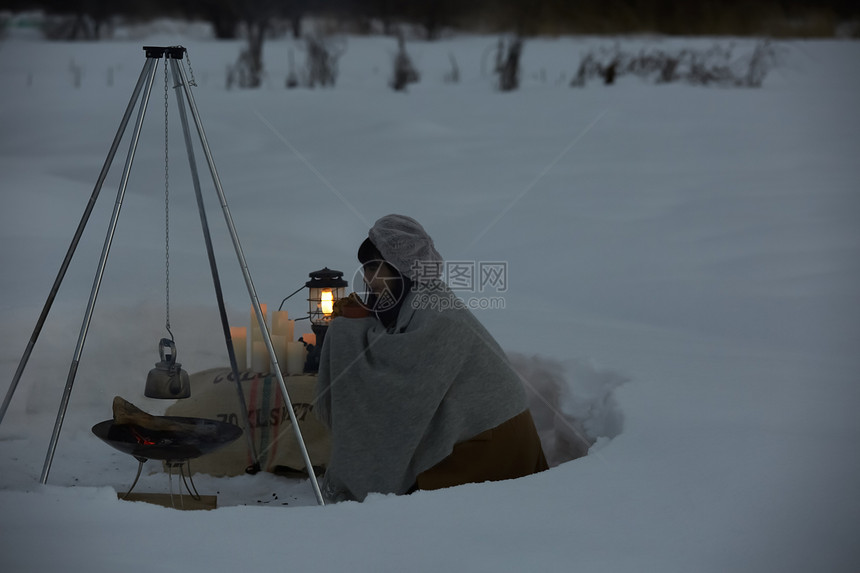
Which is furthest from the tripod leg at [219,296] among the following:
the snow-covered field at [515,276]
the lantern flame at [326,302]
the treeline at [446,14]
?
Answer: the treeline at [446,14]

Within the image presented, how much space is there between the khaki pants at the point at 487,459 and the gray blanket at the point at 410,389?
4 centimetres

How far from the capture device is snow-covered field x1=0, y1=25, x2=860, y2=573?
212cm

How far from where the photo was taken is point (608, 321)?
16.1ft

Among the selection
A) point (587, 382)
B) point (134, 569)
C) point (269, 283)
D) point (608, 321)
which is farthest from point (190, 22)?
point (134, 569)

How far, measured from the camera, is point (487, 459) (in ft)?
9.50

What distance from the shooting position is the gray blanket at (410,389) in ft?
9.22

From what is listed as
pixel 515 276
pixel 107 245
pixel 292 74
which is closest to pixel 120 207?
pixel 107 245

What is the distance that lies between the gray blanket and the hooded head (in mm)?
60

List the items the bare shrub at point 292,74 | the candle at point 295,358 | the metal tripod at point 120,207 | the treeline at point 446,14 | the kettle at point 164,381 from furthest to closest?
the treeline at point 446,14 → the bare shrub at point 292,74 → the candle at point 295,358 → the kettle at point 164,381 → the metal tripod at point 120,207

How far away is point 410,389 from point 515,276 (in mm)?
3201

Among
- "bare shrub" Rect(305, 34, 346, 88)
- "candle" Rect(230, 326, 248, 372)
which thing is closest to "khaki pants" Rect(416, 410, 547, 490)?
"candle" Rect(230, 326, 248, 372)

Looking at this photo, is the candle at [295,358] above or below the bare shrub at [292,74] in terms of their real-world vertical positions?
below

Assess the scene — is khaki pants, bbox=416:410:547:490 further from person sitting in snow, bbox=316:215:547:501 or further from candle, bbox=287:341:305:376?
candle, bbox=287:341:305:376

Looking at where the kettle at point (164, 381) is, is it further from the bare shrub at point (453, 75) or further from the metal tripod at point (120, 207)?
the bare shrub at point (453, 75)
